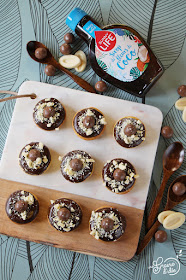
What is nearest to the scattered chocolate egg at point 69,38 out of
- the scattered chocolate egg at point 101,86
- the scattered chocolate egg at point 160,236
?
the scattered chocolate egg at point 101,86

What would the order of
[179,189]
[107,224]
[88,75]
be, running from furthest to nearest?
[88,75], [179,189], [107,224]

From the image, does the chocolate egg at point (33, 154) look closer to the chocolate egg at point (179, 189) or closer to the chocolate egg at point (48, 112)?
the chocolate egg at point (48, 112)

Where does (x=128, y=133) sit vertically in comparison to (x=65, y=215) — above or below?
above

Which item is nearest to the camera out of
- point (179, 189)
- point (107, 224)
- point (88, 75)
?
point (107, 224)

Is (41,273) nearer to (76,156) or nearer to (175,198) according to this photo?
(76,156)

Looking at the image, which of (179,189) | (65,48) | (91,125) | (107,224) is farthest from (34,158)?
(179,189)

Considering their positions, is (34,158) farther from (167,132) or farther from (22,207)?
(167,132)

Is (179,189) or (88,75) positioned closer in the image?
(179,189)

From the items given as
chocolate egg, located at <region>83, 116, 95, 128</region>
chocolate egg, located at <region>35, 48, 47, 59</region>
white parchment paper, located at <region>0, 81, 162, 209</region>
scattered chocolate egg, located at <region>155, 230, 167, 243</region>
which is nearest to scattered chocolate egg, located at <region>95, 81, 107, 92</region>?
white parchment paper, located at <region>0, 81, 162, 209</region>

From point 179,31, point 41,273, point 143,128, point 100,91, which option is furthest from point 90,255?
point 179,31
